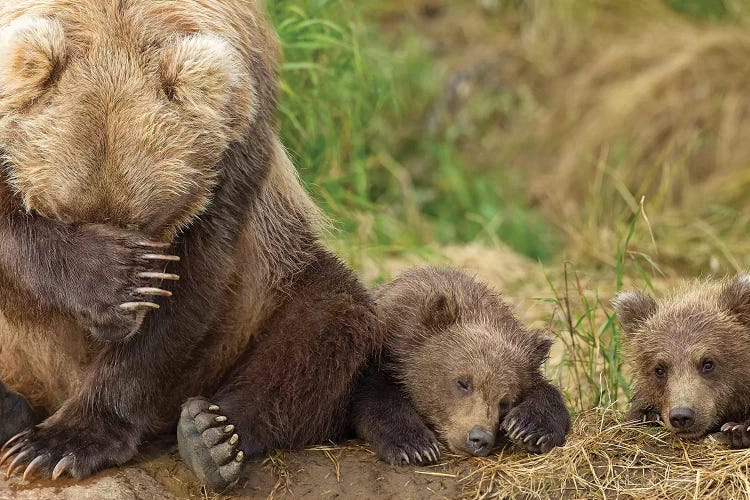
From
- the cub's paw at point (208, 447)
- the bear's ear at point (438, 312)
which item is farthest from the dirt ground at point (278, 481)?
the bear's ear at point (438, 312)

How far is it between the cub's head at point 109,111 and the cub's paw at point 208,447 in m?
0.79

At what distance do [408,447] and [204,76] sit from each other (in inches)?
69.5

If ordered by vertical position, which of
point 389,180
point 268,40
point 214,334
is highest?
point 268,40

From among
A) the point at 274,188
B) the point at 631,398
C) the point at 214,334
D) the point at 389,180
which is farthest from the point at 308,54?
the point at 389,180

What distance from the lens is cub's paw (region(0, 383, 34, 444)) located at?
4.91 m

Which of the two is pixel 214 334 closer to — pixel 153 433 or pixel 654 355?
pixel 153 433

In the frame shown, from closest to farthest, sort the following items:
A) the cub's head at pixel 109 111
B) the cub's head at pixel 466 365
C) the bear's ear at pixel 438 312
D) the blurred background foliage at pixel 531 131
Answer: the cub's head at pixel 109 111, the cub's head at pixel 466 365, the bear's ear at pixel 438 312, the blurred background foliage at pixel 531 131

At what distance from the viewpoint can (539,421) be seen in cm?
509

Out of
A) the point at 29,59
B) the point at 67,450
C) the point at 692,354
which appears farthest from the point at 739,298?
the point at 29,59

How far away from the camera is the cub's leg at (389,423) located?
5.01 m

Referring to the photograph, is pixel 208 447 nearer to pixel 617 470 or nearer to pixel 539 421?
pixel 539 421

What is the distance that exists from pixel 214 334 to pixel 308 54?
2404 millimetres

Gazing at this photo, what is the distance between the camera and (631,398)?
554cm

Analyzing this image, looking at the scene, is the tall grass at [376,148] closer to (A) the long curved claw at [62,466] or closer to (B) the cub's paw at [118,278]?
(B) the cub's paw at [118,278]
